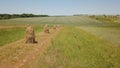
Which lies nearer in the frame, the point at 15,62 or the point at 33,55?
the point at 15,62

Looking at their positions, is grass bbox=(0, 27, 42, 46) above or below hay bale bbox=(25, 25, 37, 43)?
below

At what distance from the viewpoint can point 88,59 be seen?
21359mm

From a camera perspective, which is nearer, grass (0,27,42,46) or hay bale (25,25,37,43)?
hay bale (25,25,37,43)

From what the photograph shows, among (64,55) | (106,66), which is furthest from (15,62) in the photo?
(106,66)

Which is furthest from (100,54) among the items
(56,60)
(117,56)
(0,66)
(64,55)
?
(0,66)

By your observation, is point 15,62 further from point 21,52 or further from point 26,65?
point 21,52

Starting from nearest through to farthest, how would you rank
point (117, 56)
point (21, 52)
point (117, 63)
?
point (117, 63) < point (117, 56) < point (21, 52)

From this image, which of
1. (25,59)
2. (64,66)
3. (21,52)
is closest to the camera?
(64,66)

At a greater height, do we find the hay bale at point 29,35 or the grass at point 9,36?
the hay bale at point 29,35

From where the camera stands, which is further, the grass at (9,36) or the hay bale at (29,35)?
the grass at (9,36)

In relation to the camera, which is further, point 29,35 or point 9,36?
point 9,36

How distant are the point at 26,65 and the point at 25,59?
8.09 ft

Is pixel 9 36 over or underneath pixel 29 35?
underneath

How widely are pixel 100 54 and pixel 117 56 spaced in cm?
167
